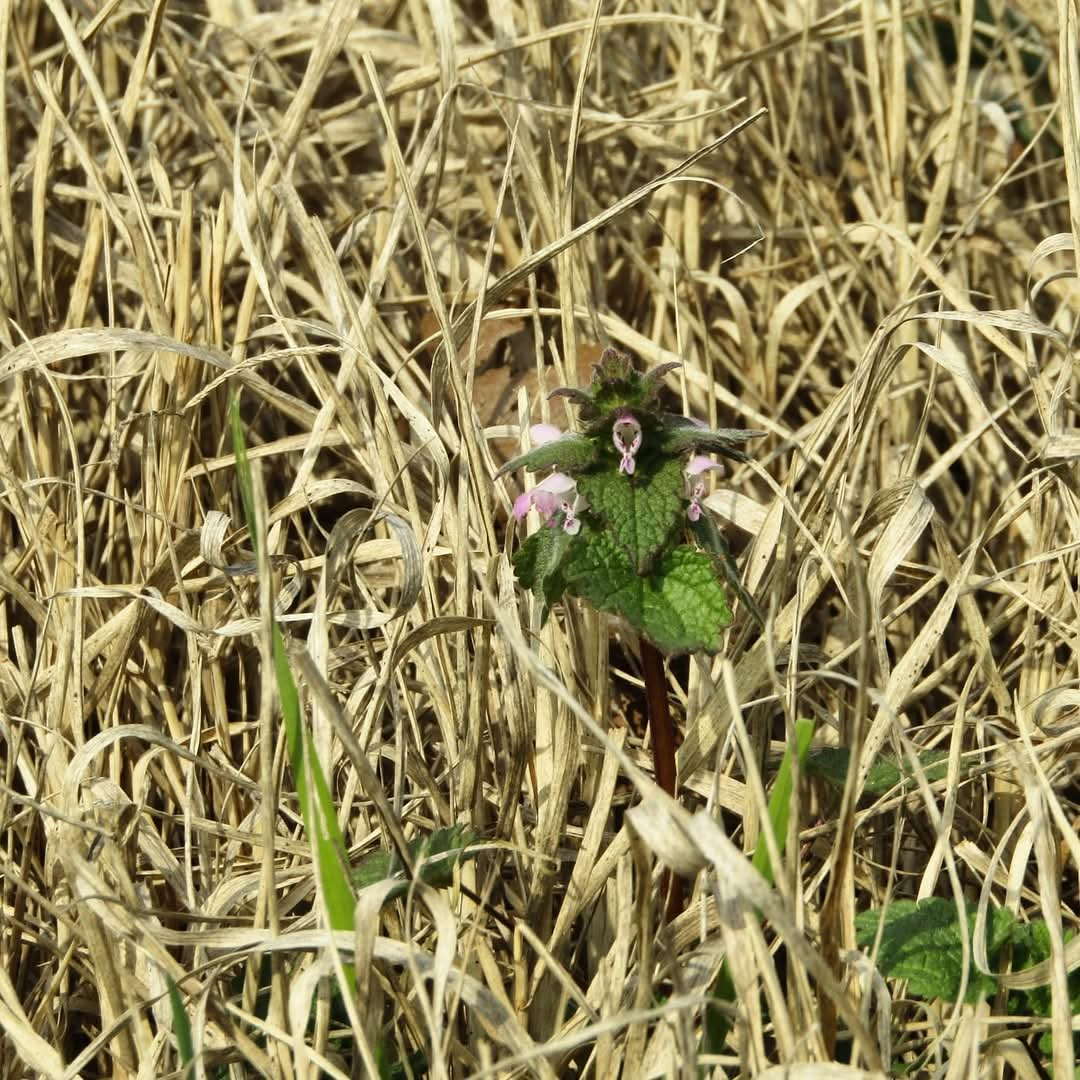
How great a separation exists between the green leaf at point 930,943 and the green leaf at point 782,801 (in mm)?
145

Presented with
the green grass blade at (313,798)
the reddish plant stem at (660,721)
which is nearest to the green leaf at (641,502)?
the reddish plant stem at (660,721)

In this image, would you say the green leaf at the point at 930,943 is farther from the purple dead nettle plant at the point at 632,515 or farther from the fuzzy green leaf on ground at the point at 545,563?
the fuzzy green leaf on ground at the point at 545,563

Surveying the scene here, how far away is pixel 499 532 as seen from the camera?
2213 millimetres

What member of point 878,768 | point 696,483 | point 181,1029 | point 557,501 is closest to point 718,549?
point 696,483

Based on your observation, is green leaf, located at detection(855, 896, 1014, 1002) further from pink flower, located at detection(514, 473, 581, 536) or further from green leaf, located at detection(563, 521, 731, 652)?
pink flower, located at detection(514, 473, 581, 536)

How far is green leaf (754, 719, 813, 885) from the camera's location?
137 cm

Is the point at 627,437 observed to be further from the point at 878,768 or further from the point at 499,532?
the point at 499,532

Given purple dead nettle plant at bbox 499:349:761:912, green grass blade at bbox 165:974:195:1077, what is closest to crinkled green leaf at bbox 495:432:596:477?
purple dead nettle plant at bbox 499:349:761:912

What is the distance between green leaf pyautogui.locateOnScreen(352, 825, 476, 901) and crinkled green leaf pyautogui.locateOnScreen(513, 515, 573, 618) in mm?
269

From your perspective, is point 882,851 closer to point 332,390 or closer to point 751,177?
point 332,390

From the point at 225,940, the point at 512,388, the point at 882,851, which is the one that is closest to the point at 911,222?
the point at 512,388

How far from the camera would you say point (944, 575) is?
1.85 m

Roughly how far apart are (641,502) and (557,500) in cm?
9

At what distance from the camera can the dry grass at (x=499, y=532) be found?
4.84 ft
